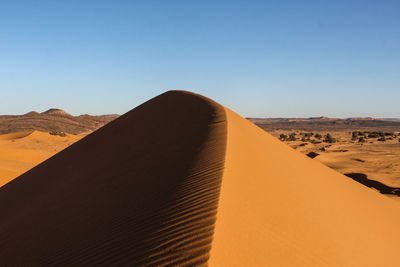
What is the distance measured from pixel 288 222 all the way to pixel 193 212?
1.29 metres

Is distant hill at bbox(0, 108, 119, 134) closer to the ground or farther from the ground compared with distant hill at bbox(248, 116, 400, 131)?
closer to the ground

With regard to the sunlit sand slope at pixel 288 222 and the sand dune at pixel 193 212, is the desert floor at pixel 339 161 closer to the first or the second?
the sand dune at pixel 193 212

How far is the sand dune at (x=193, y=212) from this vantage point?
3154 millimetres

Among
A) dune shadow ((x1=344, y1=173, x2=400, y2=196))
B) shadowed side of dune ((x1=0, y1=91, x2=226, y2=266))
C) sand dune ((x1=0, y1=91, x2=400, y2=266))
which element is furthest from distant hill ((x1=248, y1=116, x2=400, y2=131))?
sand dune ((x1=0, y1=91, x2=400, y2=266))

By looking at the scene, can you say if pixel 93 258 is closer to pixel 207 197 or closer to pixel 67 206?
pixel 207 197

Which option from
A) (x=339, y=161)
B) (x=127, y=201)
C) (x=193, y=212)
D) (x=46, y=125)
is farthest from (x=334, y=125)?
(x=193, y=212)

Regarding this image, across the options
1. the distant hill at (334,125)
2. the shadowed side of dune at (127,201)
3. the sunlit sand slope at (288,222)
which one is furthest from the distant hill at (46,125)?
the sunlit sand slope at (288,222)

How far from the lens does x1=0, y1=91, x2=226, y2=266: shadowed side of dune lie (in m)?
3.22

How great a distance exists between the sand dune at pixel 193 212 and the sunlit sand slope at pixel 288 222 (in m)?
0.02

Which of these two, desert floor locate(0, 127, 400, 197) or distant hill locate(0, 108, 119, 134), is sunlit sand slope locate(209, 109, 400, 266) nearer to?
desert floor locate(0, 127, 400, 197)

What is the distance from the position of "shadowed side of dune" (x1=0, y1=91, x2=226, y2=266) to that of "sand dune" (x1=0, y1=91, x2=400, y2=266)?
0.8 inches

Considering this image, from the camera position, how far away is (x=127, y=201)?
4559mm

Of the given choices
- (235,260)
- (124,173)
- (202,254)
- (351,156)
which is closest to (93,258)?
(202,254)

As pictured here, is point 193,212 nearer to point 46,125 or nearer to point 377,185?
point 377,185
